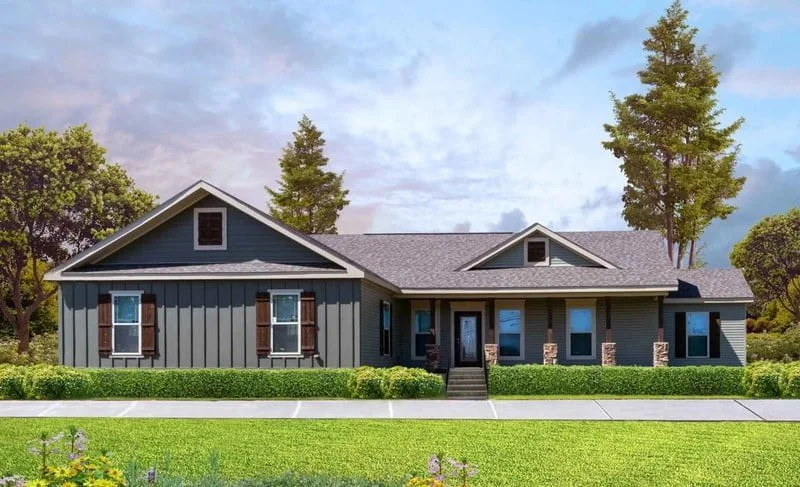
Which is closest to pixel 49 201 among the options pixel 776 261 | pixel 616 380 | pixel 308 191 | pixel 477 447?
pixel 308 191

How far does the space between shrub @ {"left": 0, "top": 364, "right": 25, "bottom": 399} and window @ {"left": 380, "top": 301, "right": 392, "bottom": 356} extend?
10.1 metres

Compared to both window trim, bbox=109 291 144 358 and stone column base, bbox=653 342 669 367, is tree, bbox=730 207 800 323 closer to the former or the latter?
stone column base, bbox=653 342 669 367

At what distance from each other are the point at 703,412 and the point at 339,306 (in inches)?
396

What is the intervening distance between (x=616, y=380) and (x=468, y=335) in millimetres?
7857

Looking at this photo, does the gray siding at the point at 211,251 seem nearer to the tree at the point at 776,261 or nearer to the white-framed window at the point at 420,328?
the white-framed window at the point at 420,328

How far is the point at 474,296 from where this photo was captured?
33812 mm

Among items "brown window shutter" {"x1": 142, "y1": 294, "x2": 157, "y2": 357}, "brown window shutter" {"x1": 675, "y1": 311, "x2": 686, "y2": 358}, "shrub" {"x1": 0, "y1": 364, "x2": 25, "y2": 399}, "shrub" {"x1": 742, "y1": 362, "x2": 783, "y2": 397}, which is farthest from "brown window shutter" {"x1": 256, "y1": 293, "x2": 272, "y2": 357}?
"brown window shutter" {"x1": 675, "y1": 311, "x2": 686, "y2": 358}

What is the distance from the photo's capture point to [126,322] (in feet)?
98.0

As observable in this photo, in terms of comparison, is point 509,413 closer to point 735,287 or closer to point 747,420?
point 747,420

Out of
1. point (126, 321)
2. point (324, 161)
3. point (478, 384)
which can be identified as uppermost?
point (324, 161)

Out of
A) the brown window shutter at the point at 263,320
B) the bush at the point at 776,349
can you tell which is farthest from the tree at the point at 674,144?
the brown window shutter at the point at 263,320

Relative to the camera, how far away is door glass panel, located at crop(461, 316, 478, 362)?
35.2 m

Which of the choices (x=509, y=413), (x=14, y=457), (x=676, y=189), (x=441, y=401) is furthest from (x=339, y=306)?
(x=676, y=189)

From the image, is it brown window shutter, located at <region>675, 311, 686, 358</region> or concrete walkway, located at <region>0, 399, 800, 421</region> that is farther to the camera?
brown window shutter, located at <region>675, 311, 686, 358</region>
